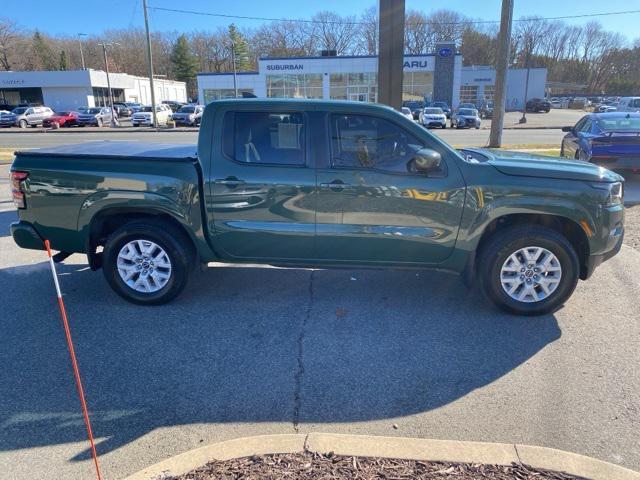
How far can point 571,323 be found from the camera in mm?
4355

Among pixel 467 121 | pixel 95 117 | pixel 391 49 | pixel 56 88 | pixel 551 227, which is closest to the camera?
pixel 551 227

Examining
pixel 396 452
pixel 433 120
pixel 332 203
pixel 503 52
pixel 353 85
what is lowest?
pixel 396 452

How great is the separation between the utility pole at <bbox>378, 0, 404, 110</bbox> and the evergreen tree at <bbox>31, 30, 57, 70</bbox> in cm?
10967

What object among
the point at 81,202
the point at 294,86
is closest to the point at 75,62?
the point at 294,86

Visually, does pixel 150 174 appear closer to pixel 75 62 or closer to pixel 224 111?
pixel 224 111

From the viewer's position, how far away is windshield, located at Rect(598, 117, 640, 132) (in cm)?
1048

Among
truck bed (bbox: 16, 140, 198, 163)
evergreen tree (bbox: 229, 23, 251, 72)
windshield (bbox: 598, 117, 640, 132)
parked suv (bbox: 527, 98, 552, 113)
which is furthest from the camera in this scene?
evergreen tree (bbox: 229, 23, 251, 72)

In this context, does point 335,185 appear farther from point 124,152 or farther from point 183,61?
point 183,61

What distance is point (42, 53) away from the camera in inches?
3760

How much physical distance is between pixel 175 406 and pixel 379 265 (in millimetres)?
2222

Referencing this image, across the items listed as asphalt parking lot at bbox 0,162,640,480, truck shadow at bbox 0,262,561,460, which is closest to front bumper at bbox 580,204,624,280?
asphalt parking lot at bbox 0,162,640,480

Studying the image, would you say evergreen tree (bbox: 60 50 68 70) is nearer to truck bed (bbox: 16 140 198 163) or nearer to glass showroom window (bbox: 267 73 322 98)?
glass showroom window (bbox: 267 73 322 98)

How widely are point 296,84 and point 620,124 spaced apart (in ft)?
156

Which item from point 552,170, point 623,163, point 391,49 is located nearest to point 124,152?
point 552,170
